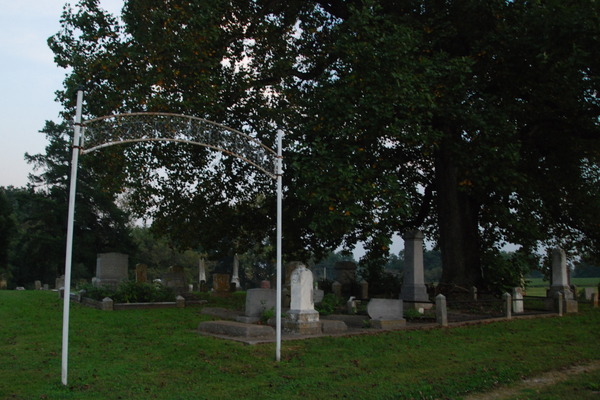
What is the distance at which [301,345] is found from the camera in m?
11.0

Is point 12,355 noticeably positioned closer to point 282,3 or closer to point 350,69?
point 350,69

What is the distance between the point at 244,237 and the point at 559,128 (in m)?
12.6

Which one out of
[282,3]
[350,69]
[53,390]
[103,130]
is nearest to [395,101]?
[350,69]

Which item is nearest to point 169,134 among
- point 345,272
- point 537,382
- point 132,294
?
point 537,382

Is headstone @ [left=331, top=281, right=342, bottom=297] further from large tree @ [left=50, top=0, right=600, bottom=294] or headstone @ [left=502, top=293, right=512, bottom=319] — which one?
headstone @ [left=502, top=293, right=512, bottom=319]

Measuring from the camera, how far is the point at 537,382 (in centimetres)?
800

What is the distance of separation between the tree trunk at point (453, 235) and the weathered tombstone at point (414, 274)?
2132mm

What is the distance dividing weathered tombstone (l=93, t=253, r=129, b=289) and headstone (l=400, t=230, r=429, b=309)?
12.4 meters

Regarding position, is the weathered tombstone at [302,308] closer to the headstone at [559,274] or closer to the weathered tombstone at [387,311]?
the weathered tombstone at [387,311]

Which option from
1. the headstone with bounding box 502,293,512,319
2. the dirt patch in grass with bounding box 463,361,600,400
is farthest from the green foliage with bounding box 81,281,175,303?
the dirt patch in grass with bounding box 463,361,600,400

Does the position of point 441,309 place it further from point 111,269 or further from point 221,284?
point 221,284

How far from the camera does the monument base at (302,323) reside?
40.2 ft

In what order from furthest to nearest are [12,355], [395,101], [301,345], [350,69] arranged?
[350,69] < [395,101] < [301,345] < [12,355]

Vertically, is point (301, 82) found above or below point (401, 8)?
below
